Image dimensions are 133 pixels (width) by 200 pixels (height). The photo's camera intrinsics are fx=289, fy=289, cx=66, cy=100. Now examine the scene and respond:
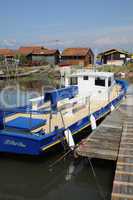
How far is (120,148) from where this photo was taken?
9789mm

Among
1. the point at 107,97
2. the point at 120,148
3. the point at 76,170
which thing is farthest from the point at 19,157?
the point at 107,97

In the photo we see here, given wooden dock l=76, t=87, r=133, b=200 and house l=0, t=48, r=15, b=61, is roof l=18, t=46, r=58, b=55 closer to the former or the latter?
house l=0, t=48, r=15, b=61

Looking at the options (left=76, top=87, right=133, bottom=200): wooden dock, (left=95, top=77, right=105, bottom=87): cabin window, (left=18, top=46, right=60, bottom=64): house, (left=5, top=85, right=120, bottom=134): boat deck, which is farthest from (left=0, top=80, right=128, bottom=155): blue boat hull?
(left=18, top=46, right=60, bottom=64): house

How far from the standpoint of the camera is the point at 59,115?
13258mm

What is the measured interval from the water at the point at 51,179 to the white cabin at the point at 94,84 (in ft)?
20.9

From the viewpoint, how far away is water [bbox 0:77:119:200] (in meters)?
8.68

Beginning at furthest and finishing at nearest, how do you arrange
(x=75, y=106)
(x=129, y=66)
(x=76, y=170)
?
(x=129, y=66) < (x=75, y=106) < (x=76, y=170)

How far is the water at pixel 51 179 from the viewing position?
868cm

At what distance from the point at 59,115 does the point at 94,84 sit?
14.8 feet

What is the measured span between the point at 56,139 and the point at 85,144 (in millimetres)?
1072

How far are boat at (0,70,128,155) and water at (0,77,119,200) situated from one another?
595 mm

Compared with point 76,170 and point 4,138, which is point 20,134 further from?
point 76,170

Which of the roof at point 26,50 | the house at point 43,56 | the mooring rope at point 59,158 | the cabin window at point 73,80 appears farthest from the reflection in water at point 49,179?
the roof at point 26,50

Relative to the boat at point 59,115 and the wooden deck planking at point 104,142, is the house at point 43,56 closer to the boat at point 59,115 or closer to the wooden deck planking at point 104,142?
the boat at point 59,115
